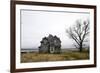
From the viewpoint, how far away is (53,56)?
6.32 ft

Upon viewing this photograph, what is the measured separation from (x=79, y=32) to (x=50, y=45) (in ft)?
1.16

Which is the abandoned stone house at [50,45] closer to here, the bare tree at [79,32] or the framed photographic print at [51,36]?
the framed photographic print at [51,36]

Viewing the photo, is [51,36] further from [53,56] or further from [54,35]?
[53,56]

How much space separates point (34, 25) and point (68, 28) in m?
0.37

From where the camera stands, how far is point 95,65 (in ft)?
6.77

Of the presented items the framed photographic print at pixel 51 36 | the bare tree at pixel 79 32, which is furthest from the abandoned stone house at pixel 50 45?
the bare tree at pixel 79 32

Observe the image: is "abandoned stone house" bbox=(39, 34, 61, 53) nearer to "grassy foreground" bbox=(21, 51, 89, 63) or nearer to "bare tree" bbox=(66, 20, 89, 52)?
"grassy foreground" bbox=(21, 51, 89, 63)

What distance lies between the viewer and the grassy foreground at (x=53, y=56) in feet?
6.03

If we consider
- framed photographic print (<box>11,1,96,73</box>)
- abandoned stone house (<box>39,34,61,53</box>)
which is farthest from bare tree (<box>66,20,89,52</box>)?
abandoned stone house (<box>39,34,61,53</box>)

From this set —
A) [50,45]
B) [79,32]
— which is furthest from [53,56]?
[79,32]

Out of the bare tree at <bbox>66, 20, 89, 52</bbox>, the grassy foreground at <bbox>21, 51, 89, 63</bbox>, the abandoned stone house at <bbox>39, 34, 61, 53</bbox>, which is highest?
the bare tree at <bbox>66, 20, 89, 52</bbox>

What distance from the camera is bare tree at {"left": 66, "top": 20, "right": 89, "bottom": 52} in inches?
78.1

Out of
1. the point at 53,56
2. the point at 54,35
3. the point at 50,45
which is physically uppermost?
the point at 54,35

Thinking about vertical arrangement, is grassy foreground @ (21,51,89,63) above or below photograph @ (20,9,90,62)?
below
